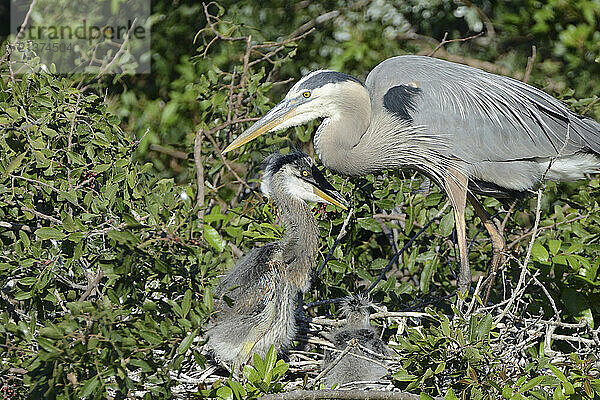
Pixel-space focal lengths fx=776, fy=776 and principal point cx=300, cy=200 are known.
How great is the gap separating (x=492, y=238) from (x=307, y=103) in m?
1.12

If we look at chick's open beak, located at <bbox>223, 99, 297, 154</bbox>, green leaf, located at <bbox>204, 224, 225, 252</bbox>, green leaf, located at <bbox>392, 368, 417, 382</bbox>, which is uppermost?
chick's open beak, located at <bbox>223, 99, 297, 154</bbox>

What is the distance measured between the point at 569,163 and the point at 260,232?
4.88ft

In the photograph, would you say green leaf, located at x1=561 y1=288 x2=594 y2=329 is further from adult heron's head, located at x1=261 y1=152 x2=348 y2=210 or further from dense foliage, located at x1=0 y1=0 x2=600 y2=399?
adult heron's head, located at x1=261 y1=152 x2=348 y2=210

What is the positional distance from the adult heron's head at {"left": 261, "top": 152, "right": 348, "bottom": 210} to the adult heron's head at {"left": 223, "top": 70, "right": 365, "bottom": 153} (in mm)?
157

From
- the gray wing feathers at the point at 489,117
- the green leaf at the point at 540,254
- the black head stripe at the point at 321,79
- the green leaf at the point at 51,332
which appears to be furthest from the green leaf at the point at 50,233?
the green leaf at the point at 540,254

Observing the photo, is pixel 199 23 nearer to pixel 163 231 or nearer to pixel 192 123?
pixel 192 123

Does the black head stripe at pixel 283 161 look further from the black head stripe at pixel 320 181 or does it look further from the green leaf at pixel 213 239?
the green leaf at pixel 213 239

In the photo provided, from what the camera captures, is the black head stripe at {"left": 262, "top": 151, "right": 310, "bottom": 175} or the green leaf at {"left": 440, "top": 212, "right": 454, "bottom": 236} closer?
the black head stripe at {"left": 262, "top": 151, "right": 310, "bottom": 175}

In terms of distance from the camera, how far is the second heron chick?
123 inches

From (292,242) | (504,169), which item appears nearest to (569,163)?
(504,169)

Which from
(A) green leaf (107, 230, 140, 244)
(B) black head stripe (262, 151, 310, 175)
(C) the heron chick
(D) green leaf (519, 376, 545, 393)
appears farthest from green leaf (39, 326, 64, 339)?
(B) black head stripe (262, 151, 310, 175)

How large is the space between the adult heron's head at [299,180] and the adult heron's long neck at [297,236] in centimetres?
2

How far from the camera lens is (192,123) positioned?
18.4ft

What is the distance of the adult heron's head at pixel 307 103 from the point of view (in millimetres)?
3471
